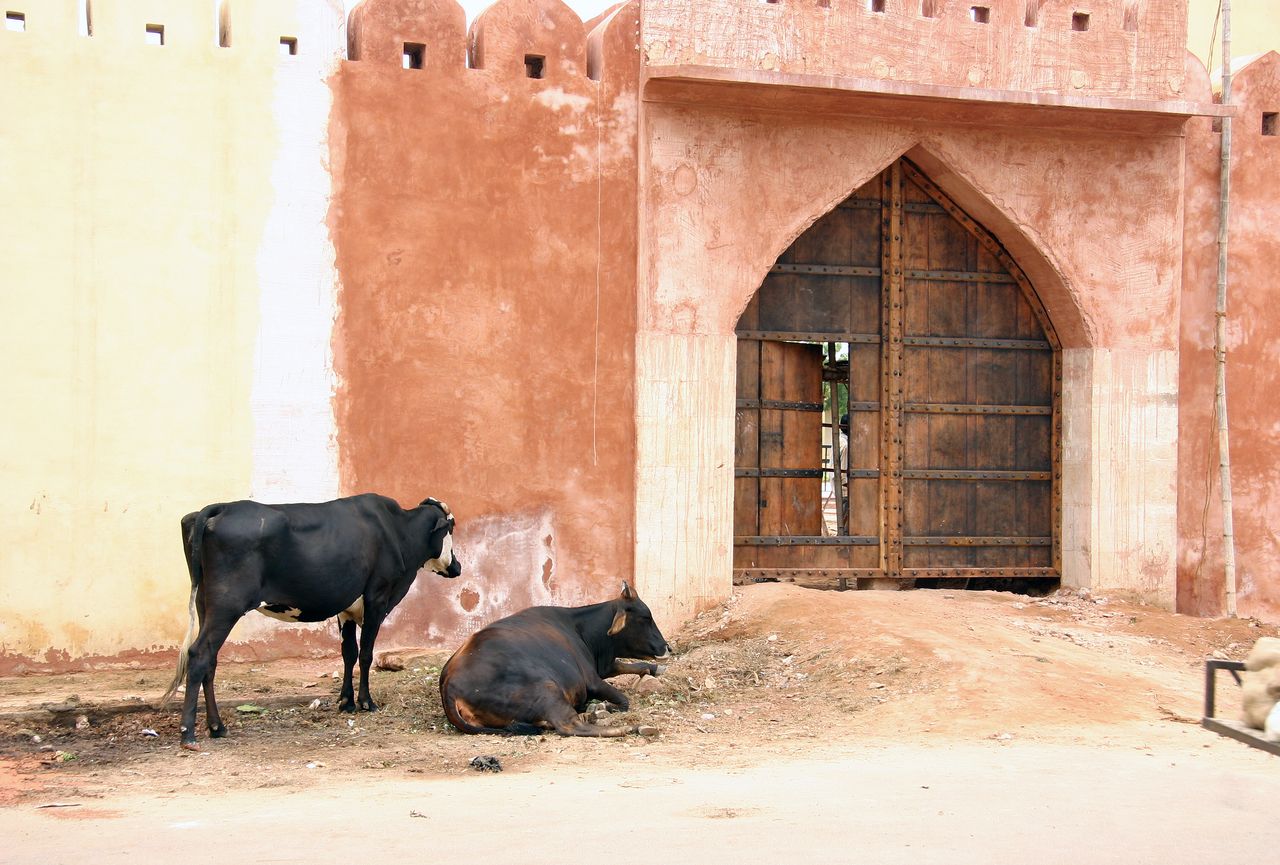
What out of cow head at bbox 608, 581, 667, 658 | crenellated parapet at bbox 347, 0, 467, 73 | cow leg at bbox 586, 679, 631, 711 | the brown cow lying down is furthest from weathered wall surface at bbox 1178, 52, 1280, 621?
the brown cow lying down

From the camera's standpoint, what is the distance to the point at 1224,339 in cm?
1221

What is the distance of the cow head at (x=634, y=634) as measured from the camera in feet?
30.8

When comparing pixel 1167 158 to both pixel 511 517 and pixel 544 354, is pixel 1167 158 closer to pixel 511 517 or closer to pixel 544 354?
pixel 544 354

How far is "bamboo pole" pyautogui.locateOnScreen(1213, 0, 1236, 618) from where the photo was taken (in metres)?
12.0

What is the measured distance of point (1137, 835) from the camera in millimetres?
5590

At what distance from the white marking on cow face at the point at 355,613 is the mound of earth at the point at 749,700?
508 mm

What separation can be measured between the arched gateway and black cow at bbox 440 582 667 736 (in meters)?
2.48

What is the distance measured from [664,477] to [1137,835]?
5874 millimetres

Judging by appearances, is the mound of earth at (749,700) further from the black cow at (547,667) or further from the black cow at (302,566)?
the black cow at (302,566)

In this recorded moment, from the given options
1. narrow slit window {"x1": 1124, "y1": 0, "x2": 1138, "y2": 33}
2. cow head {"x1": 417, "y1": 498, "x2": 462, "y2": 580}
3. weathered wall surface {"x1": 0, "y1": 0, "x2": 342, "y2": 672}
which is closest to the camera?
cow head {"x1": 417, "y1": 498, "x2": 462, "y2": 580}

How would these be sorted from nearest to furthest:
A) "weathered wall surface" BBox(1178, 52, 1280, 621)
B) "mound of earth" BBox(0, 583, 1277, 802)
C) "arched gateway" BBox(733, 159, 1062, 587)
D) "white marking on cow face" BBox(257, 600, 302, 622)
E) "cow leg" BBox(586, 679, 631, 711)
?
"mound of earth" BBox(0, 583, 1277, 802), "white marking on cow face" BBox(257, 600, 302, 622), "cow leg" BBox(586, 679, 631, 711), "arched gateway" BBox(733, 159, 1062, 587), "weathered wall surface" BBox(1178, 52, 1280, 621)

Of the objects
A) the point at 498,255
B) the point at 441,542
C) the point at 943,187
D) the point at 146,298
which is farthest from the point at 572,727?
the point at 943,187

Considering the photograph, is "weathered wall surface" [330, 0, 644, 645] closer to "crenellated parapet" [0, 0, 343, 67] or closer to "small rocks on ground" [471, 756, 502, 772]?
"crenellated parapet" [0, 0, 343, 67]

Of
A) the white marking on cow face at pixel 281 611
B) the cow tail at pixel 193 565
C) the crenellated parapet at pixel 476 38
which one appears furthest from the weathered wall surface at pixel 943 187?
the cow tail at pixel 193 565
